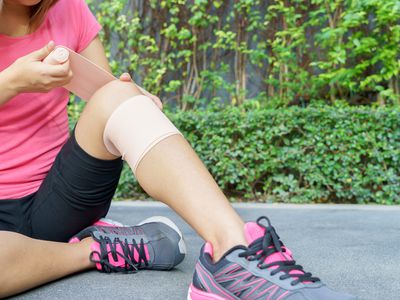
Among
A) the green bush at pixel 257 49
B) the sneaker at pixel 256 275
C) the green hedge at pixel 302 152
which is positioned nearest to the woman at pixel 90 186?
the sneaker at pixel 256 275

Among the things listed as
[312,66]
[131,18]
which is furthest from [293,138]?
[131,18]

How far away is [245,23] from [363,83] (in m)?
1.12

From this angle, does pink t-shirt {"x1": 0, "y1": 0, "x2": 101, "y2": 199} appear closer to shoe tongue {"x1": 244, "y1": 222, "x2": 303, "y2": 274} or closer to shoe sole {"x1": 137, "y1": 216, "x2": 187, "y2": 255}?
shoe sole {"x1": 137, "y1": 216, "x2": 187, "y2": 255}

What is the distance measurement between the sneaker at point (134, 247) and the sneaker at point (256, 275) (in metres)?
0.35

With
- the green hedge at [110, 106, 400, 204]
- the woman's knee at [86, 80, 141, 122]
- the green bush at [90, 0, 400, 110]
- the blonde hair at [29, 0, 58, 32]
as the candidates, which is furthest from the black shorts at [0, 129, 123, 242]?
the green bush at [90, 0, 400, 110]

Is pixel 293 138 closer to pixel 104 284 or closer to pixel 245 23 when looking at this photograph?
pixel 245 23

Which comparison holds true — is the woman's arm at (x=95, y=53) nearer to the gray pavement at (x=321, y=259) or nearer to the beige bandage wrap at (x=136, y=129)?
the beige bandage wrap at (x=136, y=129)

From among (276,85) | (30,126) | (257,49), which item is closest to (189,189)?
(30,126)

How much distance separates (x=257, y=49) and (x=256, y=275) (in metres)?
3.68

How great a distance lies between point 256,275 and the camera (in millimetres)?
1173

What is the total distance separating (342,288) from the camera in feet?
4.72

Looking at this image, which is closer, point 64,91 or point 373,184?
point 64,91

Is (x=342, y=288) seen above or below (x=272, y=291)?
below

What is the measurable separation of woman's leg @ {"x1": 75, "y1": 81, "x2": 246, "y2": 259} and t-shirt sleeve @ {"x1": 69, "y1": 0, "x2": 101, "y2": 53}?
0.44 meters
